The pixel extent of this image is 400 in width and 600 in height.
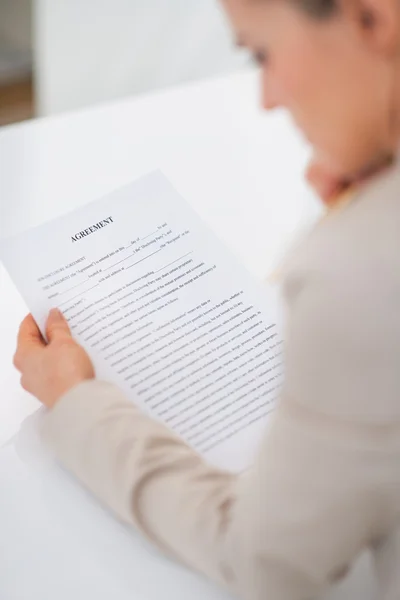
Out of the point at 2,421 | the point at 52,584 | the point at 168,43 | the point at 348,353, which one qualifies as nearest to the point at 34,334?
the point at 2,421

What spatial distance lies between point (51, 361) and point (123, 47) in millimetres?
638

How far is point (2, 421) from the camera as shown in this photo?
1.66ft

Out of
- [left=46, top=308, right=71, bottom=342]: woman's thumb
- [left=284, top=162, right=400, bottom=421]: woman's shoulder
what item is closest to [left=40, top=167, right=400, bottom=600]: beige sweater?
[left=284, top=162, right=400, bottom=421]: woman's shoulder

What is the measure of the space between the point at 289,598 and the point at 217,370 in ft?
0.59

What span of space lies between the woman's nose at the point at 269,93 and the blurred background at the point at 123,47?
533 millimetres

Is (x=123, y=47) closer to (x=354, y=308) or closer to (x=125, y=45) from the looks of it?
(x=125, y=45)

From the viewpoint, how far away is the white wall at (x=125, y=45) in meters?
0.92

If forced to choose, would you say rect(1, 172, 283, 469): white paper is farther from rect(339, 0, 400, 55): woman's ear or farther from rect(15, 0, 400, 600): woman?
rect(339, 0, 400, 55): woman's ear

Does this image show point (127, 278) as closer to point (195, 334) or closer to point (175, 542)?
point (195, 334)

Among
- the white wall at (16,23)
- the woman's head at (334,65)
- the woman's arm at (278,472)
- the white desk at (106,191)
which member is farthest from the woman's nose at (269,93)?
the white wall at (16,23)

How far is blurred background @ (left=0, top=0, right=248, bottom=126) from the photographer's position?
92 cm

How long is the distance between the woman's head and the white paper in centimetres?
20

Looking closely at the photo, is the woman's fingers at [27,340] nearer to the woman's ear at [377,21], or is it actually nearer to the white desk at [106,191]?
the white desk at [106,191]

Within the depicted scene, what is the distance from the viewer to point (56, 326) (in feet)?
1.72
